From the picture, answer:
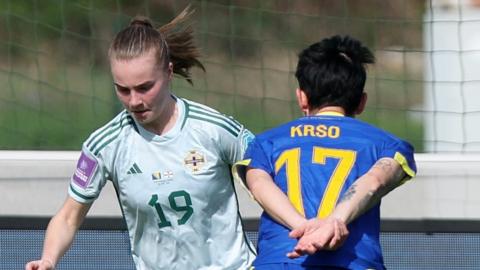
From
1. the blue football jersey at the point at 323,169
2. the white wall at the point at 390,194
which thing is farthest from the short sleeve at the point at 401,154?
the white wall at the point at 390,194

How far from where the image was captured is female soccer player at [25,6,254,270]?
150 inches

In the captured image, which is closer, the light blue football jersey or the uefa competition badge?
the light blue football jersey

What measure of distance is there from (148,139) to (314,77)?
1.99 feet

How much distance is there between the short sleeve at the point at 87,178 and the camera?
3.91 meters

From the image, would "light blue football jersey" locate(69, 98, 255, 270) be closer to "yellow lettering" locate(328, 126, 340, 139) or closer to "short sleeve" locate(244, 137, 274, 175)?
"short sleeve" locate(244, 137, 274, 175)

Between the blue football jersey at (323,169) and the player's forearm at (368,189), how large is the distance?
0.03 metres

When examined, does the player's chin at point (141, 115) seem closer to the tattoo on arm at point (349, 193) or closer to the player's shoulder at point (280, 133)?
the player's shoulder at point (280, 133)

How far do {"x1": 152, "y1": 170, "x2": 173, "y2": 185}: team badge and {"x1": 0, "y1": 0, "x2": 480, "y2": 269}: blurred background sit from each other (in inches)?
63.5

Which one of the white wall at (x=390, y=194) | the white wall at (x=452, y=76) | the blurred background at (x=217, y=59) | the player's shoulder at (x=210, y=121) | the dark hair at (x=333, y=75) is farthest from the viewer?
the blurred background at (x=217, y=59)

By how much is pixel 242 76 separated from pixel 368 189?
314cm

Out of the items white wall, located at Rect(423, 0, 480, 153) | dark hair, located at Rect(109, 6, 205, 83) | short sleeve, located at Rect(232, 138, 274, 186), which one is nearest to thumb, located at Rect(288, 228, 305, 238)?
short sleeve, located at Rect(232, 138, 274, 186)

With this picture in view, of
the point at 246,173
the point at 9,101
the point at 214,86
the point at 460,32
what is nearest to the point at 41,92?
the point at 9,101

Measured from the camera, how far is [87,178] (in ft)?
12.9

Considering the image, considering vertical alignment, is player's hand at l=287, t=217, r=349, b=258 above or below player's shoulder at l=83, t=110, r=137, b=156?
below
